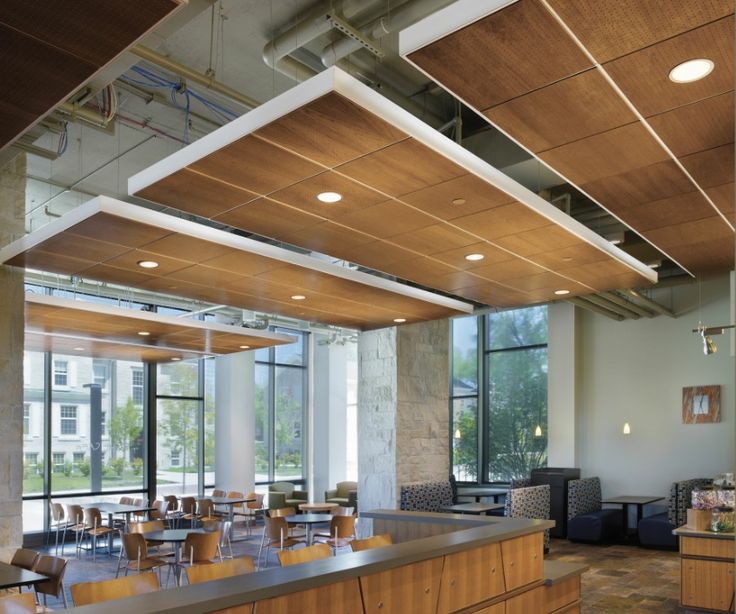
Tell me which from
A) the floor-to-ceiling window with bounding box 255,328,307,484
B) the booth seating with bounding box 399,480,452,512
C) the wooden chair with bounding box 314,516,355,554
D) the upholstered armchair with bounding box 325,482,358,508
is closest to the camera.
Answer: the wooden chair with bounding box 314,516,355,554

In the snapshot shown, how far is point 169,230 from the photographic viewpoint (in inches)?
234

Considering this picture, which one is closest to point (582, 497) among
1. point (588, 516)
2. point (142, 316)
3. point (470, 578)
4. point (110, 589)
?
point (588, 516)

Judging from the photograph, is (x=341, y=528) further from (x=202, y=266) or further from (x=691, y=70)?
(x=691, y=70)

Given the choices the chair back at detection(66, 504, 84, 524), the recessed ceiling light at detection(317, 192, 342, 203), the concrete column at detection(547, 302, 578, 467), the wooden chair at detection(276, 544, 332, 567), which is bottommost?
the chair back at detection(66, 504, 84, 524)

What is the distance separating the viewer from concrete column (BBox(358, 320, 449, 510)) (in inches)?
467

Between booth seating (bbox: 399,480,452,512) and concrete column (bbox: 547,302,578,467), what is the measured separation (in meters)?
2.91

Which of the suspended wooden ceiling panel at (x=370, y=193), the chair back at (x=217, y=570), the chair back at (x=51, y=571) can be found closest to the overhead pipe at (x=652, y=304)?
the suspended wooden ceiling panel at (x=370, y=193)

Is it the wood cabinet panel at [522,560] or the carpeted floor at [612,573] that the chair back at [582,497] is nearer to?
the carpeted floor at [612,573]

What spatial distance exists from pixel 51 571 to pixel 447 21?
5007mm

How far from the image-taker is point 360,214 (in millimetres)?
5680

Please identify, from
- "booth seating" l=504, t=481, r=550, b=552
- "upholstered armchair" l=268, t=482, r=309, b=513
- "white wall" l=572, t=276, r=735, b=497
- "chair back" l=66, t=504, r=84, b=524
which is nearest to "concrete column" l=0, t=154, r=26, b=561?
"chair back" l=66, t=504, r=84, b=524

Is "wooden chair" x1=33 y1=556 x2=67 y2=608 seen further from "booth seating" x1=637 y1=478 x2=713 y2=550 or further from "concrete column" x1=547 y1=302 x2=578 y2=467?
"concrete column" x1=547 y1=302 x2=578 y2=467

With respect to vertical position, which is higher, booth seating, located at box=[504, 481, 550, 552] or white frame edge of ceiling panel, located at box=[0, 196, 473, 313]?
white frame edge of ceiling panel, located at box=[0, 196, 473, 313]

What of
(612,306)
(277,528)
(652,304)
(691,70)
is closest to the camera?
(691,70)
